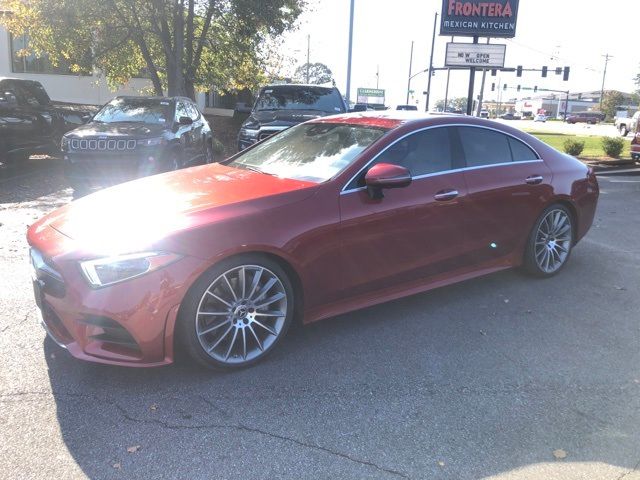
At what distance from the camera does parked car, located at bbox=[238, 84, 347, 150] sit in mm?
10820

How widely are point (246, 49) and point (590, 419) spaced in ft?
49.5

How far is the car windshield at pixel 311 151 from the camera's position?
166 inches

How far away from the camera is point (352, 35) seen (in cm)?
1967

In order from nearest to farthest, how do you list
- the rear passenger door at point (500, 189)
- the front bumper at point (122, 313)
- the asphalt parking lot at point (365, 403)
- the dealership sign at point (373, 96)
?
the asphalt parking lot at point (365, 403), the front bumper at point (122, 313), the rear passenger door at point (500, 189), the dealership sign at point (373, 96)

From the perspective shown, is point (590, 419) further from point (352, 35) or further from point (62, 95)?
point (62, 95)

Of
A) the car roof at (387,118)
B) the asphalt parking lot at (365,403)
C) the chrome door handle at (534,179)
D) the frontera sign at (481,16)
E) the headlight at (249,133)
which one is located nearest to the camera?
the asphalt parking lot at (365,403)

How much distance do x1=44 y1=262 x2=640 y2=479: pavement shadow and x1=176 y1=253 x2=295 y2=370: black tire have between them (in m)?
0.11

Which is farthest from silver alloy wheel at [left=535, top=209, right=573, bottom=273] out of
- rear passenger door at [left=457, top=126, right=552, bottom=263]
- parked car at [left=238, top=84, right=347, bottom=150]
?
parked car at [left=238, top=84, right=347, bottom=150]

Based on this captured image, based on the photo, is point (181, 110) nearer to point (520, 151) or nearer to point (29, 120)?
point (29, 120)

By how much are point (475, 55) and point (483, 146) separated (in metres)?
14.1

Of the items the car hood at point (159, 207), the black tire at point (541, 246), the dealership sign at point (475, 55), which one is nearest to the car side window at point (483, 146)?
the black tire at point (541, 246)

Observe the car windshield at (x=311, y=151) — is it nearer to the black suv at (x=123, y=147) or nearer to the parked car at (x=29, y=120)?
the black suv at (x=123, y=147)

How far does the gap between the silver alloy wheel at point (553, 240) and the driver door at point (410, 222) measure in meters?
1.15

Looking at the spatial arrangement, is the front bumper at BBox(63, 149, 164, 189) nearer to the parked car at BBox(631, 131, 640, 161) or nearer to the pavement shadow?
the pavement shadow
